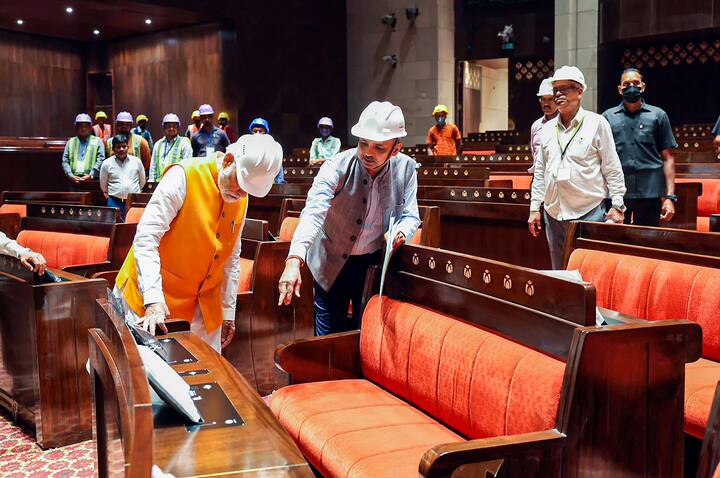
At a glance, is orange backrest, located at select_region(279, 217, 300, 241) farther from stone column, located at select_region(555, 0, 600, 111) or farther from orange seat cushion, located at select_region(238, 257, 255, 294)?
stone column, located at select_region(555, 0, 600, 111)

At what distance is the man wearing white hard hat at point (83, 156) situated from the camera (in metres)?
9.11

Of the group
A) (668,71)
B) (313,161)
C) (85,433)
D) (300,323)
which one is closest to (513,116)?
(668,71)

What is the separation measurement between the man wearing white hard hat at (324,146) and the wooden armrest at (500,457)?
351 inches

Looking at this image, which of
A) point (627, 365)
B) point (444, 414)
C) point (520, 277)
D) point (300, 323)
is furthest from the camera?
point (300, 323)

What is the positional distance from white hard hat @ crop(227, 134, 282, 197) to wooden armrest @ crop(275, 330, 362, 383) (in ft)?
2.08

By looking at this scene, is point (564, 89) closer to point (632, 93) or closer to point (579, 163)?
point (579, 163)

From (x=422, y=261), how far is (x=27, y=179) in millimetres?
9686

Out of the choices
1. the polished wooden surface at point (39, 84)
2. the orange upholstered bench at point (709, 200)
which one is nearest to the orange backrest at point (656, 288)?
the orange upholstered bench at point (709, 200)

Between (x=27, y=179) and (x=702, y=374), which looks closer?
(x=702, y=374)

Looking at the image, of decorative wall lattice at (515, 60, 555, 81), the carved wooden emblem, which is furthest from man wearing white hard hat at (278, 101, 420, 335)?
decorative wall lattice at (515, 60, 555, 81)

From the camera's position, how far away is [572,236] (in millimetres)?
3604

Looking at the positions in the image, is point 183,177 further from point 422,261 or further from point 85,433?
point 85,433

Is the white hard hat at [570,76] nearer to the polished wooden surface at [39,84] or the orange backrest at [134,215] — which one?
the orange backrest at [134,215]

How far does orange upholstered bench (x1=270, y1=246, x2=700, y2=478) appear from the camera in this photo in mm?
→ 1887
